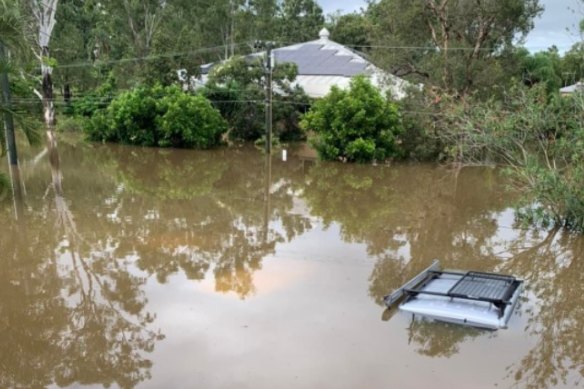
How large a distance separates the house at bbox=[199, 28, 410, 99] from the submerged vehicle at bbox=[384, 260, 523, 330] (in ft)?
51.8

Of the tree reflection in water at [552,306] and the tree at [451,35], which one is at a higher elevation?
the tree at [451,35]

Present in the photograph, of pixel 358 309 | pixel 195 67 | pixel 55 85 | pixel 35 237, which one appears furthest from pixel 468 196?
pixel 55 85

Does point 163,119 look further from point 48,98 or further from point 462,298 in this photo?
point 462,298

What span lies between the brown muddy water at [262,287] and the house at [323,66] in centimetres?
1109

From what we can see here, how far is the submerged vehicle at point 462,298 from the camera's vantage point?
264 inches

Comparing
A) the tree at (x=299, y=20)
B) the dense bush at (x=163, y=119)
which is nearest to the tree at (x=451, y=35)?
the dense bush at (x=163, y=119)

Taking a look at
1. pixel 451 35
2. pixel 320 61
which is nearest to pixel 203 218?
pixel 451 35

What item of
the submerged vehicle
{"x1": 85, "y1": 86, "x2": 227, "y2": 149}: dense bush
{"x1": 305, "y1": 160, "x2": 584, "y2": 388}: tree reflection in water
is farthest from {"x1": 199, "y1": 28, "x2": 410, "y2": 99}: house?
the submerged vehicle

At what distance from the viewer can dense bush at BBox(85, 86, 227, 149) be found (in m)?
22.2

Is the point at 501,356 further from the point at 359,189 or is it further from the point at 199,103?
the point at 199,103

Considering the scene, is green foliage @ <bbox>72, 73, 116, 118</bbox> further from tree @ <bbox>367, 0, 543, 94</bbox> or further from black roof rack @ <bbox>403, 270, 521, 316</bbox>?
black roof rack @ <bbox>403, 270, 521, 316</bbox>

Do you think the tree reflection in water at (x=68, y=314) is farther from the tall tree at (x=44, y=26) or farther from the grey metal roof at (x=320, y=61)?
the grey metal roof at (x=320, y=61)

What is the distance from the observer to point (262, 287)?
810 centimetres

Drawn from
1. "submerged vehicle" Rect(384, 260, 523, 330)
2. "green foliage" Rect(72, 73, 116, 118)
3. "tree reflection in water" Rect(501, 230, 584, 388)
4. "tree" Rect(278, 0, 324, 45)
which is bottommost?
"tree reflection in water" Rect(501, 230, 584, 388)
